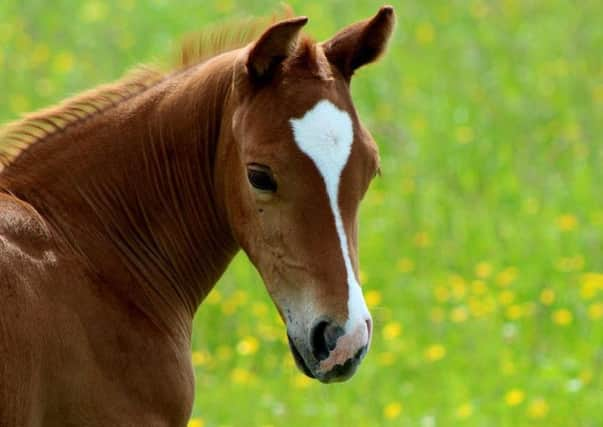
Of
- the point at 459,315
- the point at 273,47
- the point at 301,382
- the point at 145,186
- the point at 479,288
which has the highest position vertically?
the point at 273,47

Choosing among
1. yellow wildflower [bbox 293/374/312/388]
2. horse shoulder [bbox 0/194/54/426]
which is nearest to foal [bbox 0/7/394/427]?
horse shoulder [bbox 0/194/54/426]

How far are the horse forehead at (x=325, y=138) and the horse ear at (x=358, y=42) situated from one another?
1.03 feet

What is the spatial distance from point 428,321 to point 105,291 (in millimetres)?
4180

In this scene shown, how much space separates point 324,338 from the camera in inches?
152

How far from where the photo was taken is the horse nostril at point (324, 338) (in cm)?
384

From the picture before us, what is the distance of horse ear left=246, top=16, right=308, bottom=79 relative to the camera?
4.00m

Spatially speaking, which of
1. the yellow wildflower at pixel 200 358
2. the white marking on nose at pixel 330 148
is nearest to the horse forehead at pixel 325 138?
the white marking on nose at pixel 330 148

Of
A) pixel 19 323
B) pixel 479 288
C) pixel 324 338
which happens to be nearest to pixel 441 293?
pixel 479 288

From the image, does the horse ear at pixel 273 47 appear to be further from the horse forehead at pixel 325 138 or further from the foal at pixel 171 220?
the horse forehead at pixel 325 138

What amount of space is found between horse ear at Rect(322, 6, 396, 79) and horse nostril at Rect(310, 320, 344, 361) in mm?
877

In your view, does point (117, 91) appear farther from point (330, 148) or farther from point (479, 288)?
point (479, 288)

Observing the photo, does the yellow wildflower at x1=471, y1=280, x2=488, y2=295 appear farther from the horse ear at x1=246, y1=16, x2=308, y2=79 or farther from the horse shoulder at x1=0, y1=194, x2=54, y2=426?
the horse shoulder at x1=0, y1=194, x2=54, y2=426

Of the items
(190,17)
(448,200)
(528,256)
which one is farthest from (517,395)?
(190,17)

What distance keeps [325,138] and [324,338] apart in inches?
23.3
